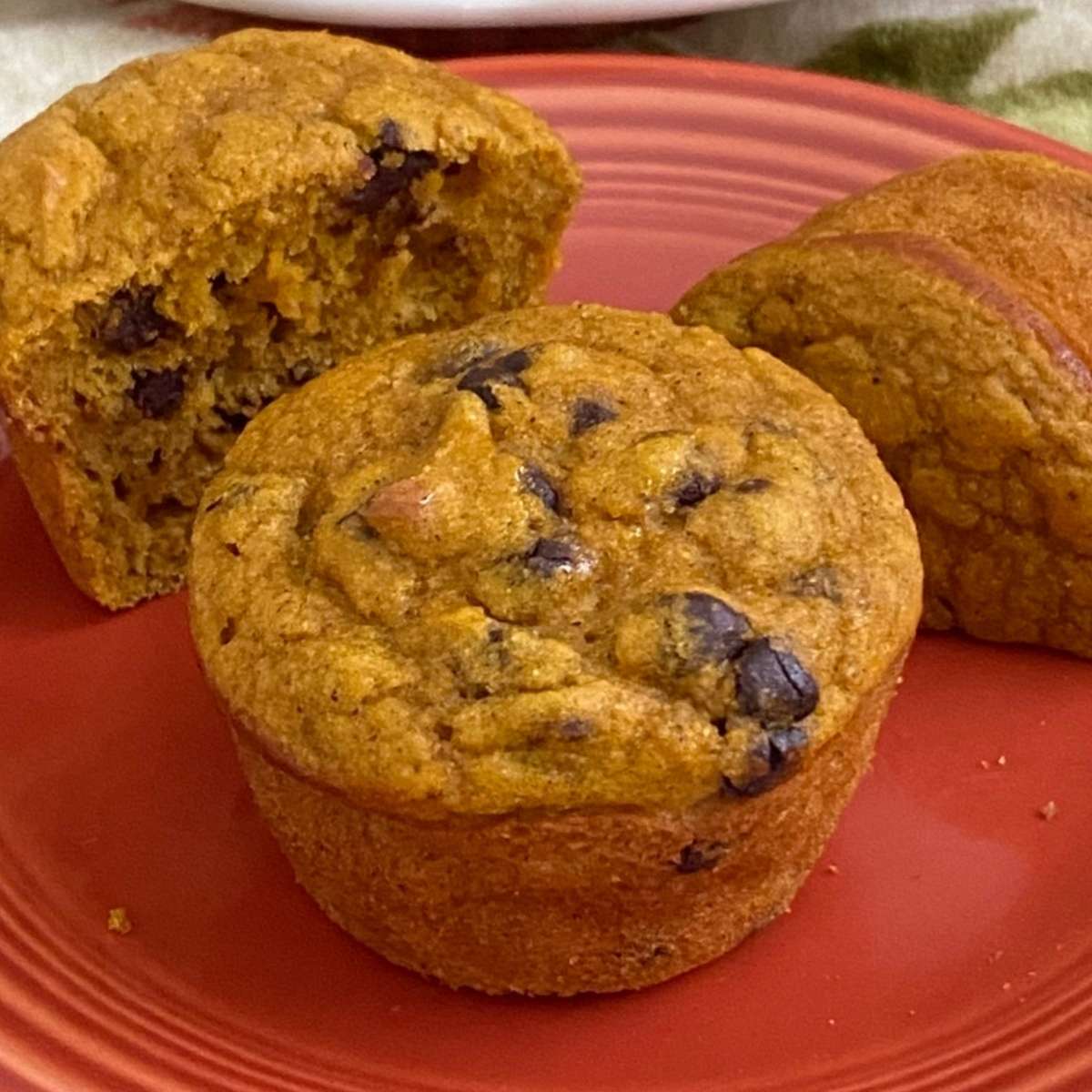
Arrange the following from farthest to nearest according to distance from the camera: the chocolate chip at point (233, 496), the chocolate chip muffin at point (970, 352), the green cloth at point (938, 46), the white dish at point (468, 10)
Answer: the green cloth at point (938, 46) → the white dish at point (468, 10) → the chocolate chip muffin at point (970, 352) → the chocolate chip at point (233, 496)

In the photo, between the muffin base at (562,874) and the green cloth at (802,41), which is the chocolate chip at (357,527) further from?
the green cloth at (802,41)

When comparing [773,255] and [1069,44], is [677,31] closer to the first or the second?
[1069,44]

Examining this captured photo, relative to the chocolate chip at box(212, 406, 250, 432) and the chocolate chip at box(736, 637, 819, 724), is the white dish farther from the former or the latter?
the chocolate chip at box(736, 637, 819, 724)

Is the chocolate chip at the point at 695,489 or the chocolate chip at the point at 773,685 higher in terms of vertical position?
the chocolate chip at the point at 695,489

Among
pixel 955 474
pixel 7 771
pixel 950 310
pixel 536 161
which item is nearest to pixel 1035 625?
pixel 955 474

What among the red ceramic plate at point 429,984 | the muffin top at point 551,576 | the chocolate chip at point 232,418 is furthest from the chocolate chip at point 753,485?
the chocolate chip at point 232,418
